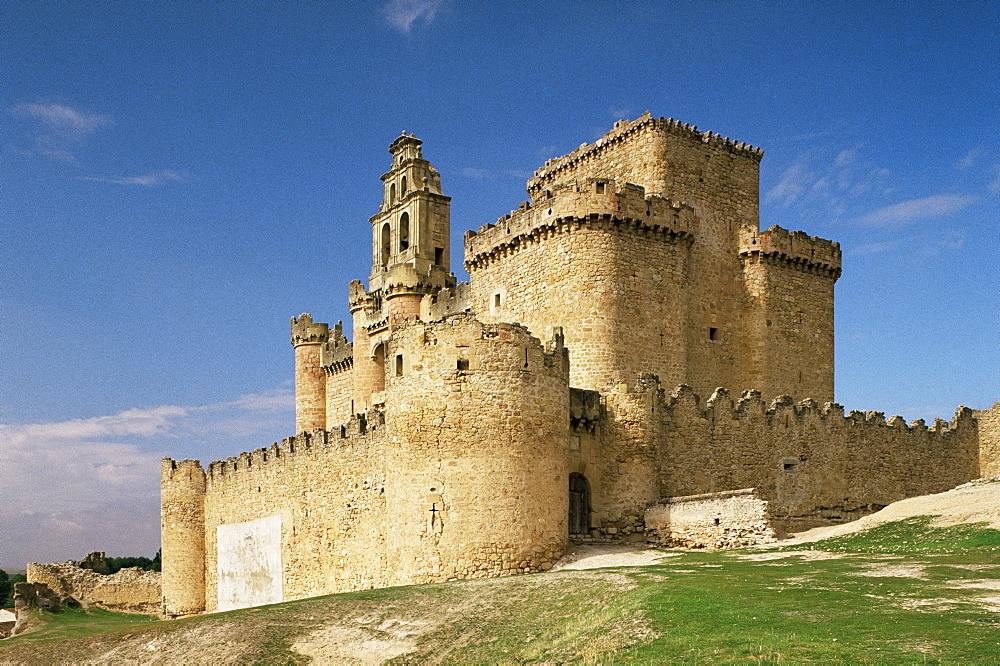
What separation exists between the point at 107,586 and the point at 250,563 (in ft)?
41.5

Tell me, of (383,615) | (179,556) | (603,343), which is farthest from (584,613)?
(179,556)

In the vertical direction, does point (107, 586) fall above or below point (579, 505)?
below

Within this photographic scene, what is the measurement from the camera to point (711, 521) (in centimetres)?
2245

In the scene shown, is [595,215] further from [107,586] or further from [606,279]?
[107,586]

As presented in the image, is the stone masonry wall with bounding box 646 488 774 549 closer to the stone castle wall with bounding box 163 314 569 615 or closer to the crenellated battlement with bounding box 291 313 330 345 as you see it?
the stone castle wall with bounding box 163 314 569 615

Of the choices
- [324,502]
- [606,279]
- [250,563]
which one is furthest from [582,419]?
[250,563]

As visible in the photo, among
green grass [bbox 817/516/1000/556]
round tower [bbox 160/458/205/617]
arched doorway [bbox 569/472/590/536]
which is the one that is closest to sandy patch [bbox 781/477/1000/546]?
green grass [bbox 817/516/1000/556]

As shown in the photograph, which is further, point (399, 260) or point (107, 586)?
point (399, 260)

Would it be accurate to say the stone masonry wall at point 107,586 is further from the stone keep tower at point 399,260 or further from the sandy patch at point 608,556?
the sandy patch at point 608,556

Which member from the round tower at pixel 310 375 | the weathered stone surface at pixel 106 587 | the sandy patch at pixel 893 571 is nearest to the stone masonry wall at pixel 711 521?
the sandy patch at pixel 893 571

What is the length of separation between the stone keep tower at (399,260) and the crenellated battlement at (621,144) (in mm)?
8763

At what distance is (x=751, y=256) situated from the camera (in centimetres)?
3181

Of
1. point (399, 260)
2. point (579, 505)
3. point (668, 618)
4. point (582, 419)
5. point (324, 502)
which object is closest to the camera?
point (668, 618)

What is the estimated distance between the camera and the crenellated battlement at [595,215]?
2808 cm
